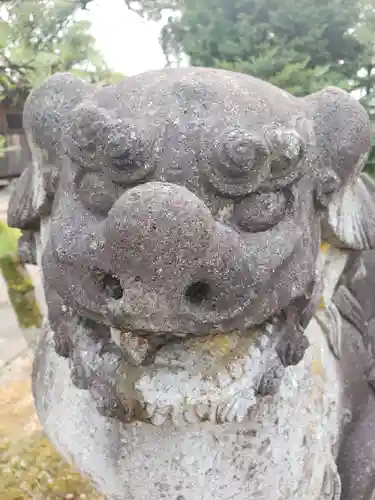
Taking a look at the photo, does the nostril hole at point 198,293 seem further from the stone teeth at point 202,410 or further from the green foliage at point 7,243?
the green foliage at point 7,243

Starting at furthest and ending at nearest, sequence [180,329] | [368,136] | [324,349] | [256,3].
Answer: [256,3] < [324,349] < [368,136] < [180,329]

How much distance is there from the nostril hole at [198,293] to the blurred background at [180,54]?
2.57 feet

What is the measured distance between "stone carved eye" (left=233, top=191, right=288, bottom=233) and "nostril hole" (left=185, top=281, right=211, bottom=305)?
0.22ft

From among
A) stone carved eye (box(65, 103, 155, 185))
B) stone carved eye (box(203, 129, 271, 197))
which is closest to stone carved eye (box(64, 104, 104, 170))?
stone carved eye (box(65, 103, 155, 185))

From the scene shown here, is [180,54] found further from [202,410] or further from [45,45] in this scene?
[202,410]

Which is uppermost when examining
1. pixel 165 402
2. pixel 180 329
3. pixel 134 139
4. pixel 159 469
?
pixel 134 139

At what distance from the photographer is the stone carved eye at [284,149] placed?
1.82 ft

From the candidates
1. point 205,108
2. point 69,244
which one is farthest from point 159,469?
point 205,108

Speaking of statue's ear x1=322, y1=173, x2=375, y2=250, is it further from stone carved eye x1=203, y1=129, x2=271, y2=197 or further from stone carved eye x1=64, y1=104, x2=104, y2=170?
stone carved eye x1=64, y1=104, x2=104, y2=170

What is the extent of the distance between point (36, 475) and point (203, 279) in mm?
1004

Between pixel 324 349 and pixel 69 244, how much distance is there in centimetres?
37

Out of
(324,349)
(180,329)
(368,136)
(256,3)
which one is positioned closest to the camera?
(180,329)

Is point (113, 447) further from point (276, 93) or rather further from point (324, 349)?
point (276, 93)

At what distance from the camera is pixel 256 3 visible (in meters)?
1.34
